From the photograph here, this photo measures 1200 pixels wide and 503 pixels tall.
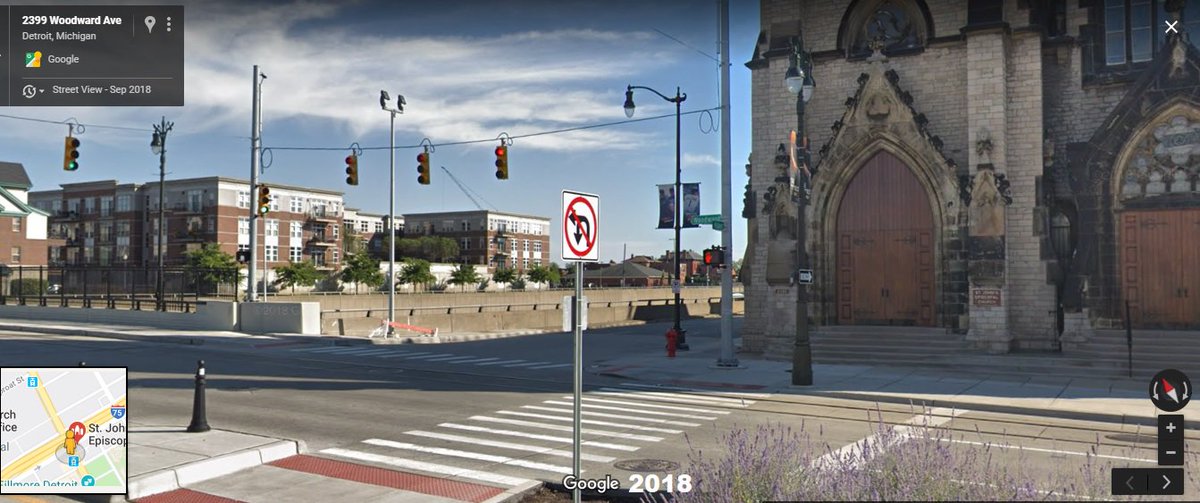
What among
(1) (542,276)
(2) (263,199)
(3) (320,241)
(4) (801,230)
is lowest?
(1) (542,276)

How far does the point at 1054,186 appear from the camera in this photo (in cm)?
2452

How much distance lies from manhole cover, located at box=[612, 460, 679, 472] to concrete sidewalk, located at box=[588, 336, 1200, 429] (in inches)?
→ 274

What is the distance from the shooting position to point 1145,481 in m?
5.84

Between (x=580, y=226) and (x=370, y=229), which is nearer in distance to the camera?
(x=580, y=226)

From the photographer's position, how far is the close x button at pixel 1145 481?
575 centimetres

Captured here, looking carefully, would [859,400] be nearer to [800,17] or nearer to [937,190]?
[937,190]

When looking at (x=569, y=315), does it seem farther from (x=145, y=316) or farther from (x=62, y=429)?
(x=145, y=316)

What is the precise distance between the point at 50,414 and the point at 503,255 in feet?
394

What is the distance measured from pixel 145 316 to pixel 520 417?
91.3 ft

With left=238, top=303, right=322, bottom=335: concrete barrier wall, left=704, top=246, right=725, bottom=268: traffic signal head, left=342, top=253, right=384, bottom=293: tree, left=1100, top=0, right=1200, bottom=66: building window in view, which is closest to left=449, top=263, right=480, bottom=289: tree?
left=342, top=253, right=384, bottom=293: tree

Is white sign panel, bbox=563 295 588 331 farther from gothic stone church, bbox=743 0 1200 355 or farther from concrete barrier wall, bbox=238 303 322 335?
concrete barrier wall, bbox=238 303 322 335

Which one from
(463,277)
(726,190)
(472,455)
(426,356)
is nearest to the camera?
(472,455)

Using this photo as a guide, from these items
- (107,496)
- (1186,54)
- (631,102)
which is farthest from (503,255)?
(107,496)

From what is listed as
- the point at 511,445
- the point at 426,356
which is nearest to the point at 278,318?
the point at 426,356
